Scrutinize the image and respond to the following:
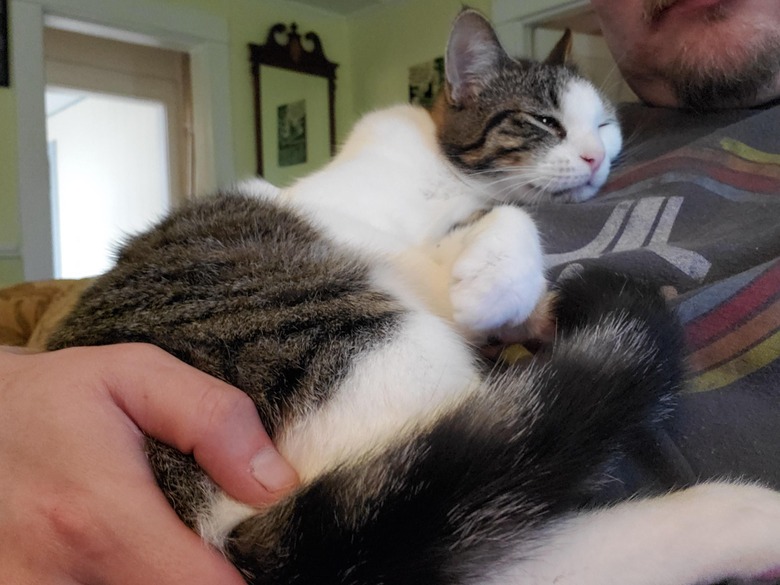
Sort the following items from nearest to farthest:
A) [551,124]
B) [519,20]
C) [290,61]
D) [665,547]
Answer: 1. [665,547]
2. [551,124]
3. [519,20]
4. [290,61]

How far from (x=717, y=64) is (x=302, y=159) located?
283cm

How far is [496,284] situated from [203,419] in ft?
1.05

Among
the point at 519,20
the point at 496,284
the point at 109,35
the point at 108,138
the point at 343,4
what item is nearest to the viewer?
the point at 496,284

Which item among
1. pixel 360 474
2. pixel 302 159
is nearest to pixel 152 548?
pixel 360 474

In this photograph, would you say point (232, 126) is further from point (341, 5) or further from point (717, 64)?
point (717, 64)

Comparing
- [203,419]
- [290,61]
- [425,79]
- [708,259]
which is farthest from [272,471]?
[290,61]

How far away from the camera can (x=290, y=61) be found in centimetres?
366

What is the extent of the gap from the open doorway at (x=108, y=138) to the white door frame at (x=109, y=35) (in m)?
0.40

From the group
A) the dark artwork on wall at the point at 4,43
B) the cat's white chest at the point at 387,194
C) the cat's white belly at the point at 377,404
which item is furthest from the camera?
the dark artwork on wall at the point at 4,43

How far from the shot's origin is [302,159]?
12.0 ft

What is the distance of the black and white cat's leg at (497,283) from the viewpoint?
677 millimetres

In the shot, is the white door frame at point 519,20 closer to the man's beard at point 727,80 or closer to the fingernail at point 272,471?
the man's beard at point 727,80

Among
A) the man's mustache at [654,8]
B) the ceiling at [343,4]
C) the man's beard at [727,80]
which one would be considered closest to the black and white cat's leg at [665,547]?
the man's beard at [727,80]

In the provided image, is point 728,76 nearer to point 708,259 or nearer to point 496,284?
point 708,259
